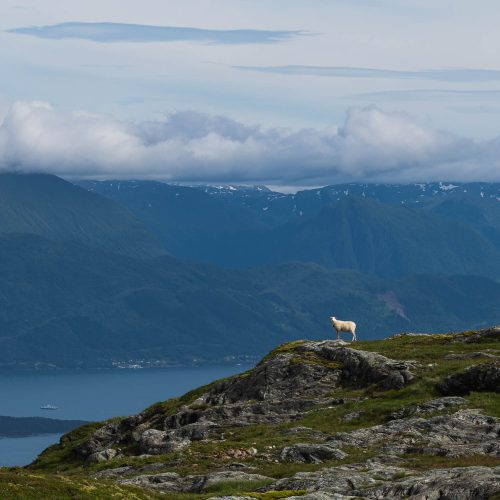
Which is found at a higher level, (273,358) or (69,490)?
(273,358)

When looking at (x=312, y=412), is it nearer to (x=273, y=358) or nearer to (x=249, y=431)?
(x=249, y=431)

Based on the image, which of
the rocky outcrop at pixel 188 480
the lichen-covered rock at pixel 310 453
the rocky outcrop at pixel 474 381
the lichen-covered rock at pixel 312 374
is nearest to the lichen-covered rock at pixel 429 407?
the rocky outcrop at pixel 474 381

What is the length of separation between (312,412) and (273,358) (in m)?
14.0

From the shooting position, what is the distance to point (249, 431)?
67.8 metres

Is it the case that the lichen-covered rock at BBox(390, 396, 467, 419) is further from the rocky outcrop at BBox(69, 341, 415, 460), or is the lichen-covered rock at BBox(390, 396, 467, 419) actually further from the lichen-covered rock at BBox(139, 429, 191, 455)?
the lichen-covered rock at BBox(139, 429, 191, 455)

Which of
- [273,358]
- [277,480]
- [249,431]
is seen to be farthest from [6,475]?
[273,358]

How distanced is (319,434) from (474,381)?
35.7 feet

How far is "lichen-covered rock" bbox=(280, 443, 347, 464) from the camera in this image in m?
56.8

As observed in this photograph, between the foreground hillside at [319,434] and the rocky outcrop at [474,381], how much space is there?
0.25 ft

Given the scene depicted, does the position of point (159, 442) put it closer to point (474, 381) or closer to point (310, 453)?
point (310, 453)

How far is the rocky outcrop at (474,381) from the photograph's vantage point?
67.6 metres

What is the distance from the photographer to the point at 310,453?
2261 inches

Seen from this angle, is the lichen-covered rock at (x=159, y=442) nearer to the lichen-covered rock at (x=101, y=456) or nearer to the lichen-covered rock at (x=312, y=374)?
the lichen-covered rock at (x=101, y=456)

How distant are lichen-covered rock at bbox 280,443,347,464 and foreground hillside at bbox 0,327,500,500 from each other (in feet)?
0.24
